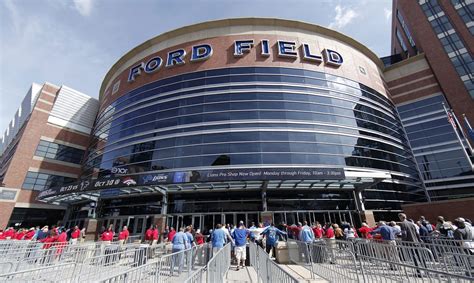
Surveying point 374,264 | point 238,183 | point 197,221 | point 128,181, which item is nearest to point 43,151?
point 128,181

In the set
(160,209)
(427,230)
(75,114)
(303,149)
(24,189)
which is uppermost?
(75,114)

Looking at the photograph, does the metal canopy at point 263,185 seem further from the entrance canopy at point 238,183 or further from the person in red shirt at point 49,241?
the person in red shirt at point 49,241

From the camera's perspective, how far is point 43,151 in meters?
31.3

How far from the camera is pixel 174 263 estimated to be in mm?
6785

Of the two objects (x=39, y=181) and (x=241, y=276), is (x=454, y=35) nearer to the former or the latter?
(x=241, y=276)

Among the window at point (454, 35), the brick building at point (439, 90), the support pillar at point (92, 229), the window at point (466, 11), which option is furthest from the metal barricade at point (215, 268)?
the window at point (466, 11)

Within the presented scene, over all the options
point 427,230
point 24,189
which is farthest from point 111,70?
point 427,230

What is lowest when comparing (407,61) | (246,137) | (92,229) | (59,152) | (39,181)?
(92,229)

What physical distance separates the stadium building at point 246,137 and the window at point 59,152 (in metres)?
3.13

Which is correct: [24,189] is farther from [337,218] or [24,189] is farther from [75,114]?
[337,218]

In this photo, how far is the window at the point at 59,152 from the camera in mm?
31281

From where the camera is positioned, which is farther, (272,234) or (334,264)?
(272,234)

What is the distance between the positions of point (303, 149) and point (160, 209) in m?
15.0

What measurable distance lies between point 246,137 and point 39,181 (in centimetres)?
2888
